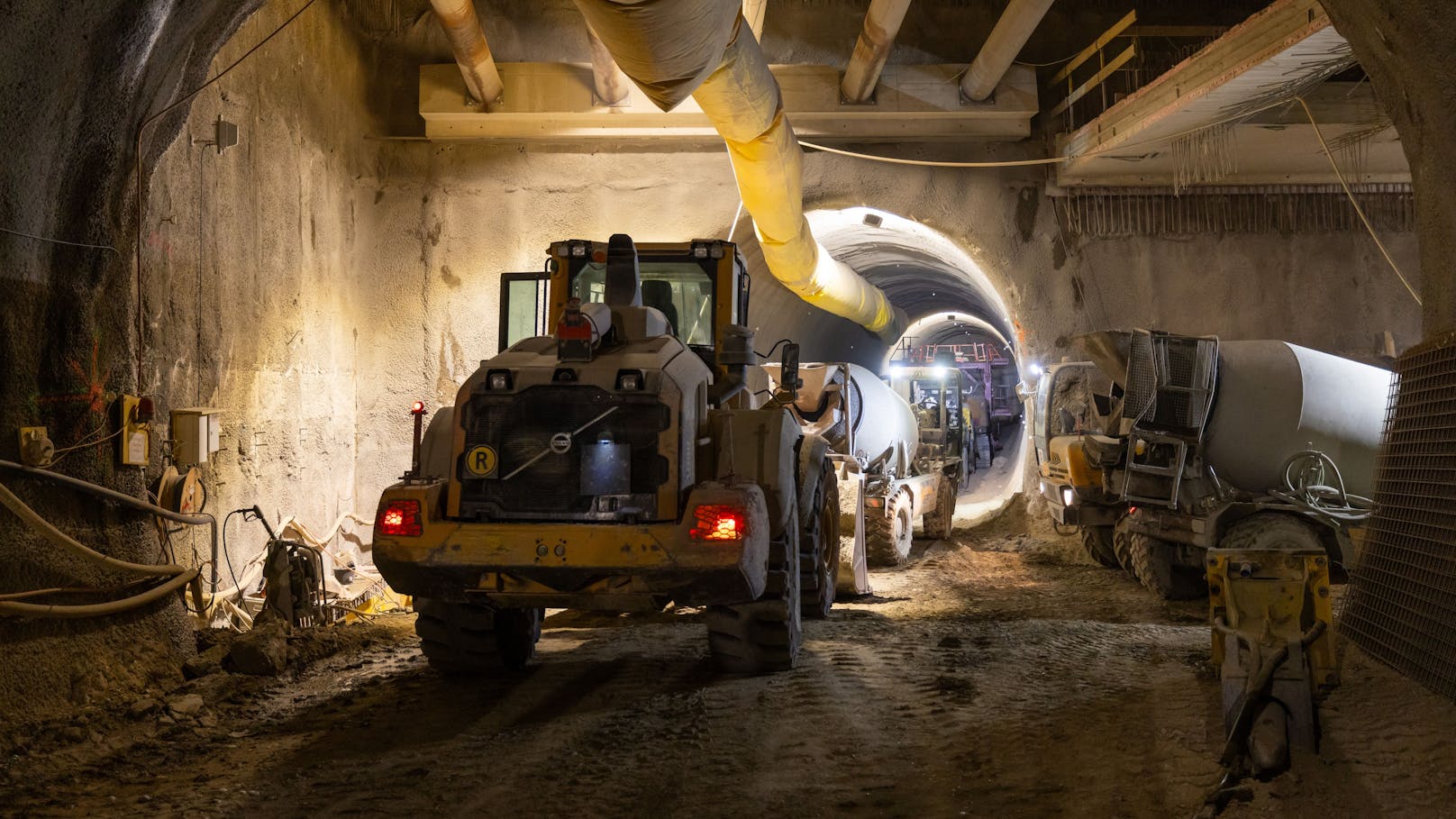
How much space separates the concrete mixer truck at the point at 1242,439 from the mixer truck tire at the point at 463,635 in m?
5.00

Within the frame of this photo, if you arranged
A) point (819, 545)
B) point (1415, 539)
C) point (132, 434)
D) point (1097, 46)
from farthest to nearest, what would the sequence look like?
point (1097, 46)
point (819, 545)
point (132, 434)
point (1415, 539)

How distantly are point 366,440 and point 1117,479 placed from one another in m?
7.72

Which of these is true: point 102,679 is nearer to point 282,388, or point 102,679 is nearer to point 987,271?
point 282,388

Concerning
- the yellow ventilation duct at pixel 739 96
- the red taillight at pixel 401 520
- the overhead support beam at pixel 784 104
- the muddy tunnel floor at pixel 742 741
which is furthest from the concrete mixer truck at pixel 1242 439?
the red taillight at pixel 401 520

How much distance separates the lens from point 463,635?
545 centimetres

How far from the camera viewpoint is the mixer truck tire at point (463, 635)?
17.8ft

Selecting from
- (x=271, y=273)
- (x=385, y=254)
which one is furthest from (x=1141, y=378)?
(x=385, y=254)

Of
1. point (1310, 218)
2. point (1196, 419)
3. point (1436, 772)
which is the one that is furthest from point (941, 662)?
point (1310, 218)

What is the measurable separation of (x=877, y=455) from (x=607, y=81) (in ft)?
15.9

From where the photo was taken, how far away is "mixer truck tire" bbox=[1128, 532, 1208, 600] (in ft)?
28.5

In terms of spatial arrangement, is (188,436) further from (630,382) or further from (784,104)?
(784,104)

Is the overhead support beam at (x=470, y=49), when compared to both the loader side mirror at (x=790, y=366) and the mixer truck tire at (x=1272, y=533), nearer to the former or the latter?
the loader side mirror at (x=790, y=366)

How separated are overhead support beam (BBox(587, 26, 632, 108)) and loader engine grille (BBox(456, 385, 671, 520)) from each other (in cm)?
610

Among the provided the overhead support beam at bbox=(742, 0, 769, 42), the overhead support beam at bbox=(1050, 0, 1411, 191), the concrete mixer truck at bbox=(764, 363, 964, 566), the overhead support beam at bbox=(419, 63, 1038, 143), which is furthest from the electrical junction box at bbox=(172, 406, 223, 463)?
the overhead support beam at bbox=(1050, 0, 1411, 191)
